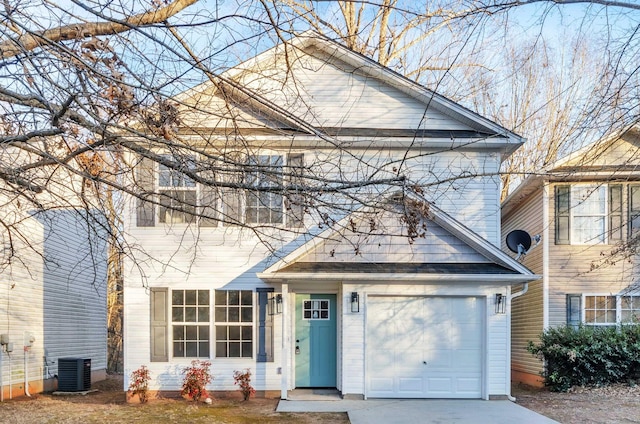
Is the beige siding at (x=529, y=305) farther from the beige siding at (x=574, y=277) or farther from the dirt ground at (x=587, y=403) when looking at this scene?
the dirt ground at (x=587, y=403)

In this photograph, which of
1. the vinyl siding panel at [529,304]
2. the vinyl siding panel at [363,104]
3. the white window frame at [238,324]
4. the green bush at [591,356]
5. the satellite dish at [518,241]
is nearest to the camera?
the white window frame at [238,324]

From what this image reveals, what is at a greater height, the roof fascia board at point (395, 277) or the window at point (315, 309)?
the roof fascia board at point (395, 277)

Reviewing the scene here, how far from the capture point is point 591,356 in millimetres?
11883

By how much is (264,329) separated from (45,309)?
685 centimetres

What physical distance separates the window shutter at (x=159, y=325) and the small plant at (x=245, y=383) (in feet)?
4.99

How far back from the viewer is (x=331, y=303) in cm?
1142

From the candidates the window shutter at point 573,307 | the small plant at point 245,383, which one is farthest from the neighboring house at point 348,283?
the window shutter at point 573,307

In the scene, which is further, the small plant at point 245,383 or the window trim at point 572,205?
the window trim at point 572,205

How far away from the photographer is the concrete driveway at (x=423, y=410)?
8.53 m

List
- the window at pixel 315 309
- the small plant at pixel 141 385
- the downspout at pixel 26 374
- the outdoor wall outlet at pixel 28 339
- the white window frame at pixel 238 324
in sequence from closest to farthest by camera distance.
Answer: the small plant at pixel 141 385 → the white window frame at pixel 238 324 → the window at pixel 315 309 → the downspout at pixel 26 374 → the outdoor wall outlet at pixel 28 339

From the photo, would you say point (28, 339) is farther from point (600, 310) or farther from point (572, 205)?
point (600, 310)

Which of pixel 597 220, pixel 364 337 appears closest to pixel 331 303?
pixel 364 337

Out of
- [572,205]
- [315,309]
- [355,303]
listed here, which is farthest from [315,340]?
[572,205]

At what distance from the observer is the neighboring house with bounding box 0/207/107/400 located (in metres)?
12.4
